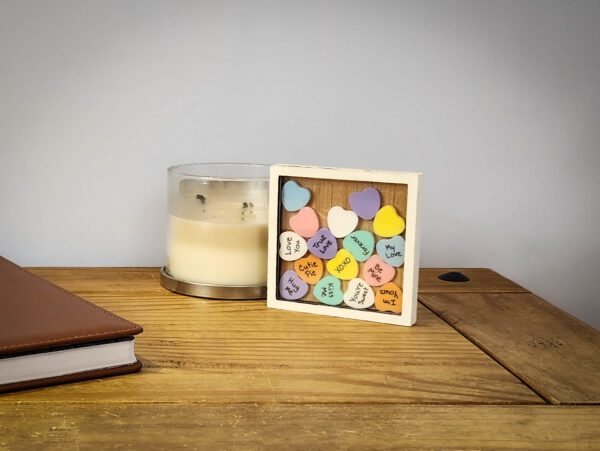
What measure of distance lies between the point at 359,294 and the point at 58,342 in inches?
15.9

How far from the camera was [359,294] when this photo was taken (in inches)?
39.0

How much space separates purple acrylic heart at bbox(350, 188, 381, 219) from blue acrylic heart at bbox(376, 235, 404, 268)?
4 cm

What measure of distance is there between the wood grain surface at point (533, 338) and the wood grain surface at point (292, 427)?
63mm

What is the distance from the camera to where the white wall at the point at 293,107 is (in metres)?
1.23

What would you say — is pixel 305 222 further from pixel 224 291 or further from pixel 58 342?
pixel 58 342

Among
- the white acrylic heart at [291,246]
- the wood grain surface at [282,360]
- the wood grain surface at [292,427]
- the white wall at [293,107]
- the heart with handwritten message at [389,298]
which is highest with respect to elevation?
the white wall at [293,107]

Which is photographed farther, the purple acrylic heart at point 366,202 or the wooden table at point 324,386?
the purple acrylic heart at point 366,202

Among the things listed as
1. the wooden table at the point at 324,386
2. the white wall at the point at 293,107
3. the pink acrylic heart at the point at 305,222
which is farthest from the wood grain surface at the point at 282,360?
the white wall at the point at 293,107

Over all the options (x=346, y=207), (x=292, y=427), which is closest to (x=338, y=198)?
(x=346, y=207)

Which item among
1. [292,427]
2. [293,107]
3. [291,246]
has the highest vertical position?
[293,107]

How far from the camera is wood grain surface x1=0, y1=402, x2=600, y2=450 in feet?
2.03

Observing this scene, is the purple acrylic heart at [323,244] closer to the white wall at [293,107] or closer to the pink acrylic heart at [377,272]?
the pink acrylic heart at [377,272]

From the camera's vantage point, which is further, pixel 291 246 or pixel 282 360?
pixel 291 246

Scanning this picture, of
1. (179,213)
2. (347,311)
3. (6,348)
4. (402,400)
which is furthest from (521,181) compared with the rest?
(6,348)
